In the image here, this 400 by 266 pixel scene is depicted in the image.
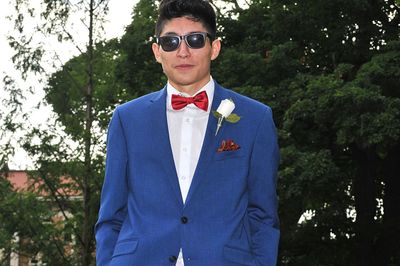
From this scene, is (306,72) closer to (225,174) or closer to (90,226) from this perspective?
(90,226)

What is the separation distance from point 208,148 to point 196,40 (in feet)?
1.69

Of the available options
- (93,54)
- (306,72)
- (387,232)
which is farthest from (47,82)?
(387,232)

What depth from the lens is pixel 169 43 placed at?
12.9 feet

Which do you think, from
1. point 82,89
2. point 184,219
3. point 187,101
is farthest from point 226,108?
point 82,89

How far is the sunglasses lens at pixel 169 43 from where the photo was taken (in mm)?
3918

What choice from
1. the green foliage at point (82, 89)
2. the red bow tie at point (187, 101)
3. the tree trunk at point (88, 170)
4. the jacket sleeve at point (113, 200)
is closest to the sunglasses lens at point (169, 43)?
the red bow tie at point (187, 101)

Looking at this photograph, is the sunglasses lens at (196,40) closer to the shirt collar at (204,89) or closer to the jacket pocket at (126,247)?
the shirt collar at (204,89)

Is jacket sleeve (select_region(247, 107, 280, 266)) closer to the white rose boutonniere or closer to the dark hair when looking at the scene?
the white rose boutonniere

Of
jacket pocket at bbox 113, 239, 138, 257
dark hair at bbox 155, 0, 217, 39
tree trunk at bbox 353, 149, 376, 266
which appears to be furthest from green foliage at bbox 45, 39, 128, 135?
jacket pocket at bbox 113, 239, 138, 257

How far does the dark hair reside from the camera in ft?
13.1

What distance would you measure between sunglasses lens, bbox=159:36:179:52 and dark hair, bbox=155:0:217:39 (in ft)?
0.34

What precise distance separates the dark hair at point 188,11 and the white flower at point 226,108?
0.35m

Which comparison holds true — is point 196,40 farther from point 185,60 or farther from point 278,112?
point 278,112

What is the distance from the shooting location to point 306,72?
21.7 meters
